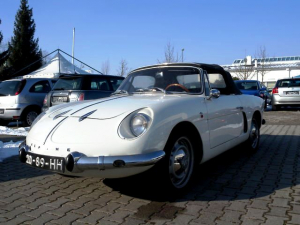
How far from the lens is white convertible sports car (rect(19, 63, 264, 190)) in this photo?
2852 millimetres

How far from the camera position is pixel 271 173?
4.25m

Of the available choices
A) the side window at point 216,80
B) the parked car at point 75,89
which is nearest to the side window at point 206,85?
the side window at point 216,80

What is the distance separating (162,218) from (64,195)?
1.26m

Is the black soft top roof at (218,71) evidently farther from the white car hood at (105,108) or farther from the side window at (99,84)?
the side window at (99,84)

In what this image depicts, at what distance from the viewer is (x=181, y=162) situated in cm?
336

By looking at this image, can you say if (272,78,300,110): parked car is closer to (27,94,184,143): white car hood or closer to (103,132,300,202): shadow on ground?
(103,132,300,202): shadow on ground

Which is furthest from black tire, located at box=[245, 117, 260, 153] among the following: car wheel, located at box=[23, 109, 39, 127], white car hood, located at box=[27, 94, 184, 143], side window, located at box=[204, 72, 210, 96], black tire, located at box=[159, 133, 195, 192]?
car wheel, located at box=[23, 109, 39, 127]

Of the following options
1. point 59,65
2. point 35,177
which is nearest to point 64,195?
point 35,177

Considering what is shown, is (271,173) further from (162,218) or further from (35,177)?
(35,177)

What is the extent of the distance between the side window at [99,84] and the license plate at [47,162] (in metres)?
5.43

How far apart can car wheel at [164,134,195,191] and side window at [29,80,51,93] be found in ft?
24.8

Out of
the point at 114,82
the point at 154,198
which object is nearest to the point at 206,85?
the point at 154,198

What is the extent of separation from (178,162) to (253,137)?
2.74 metres

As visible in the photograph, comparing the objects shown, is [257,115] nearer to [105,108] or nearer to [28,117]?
[105,108]
